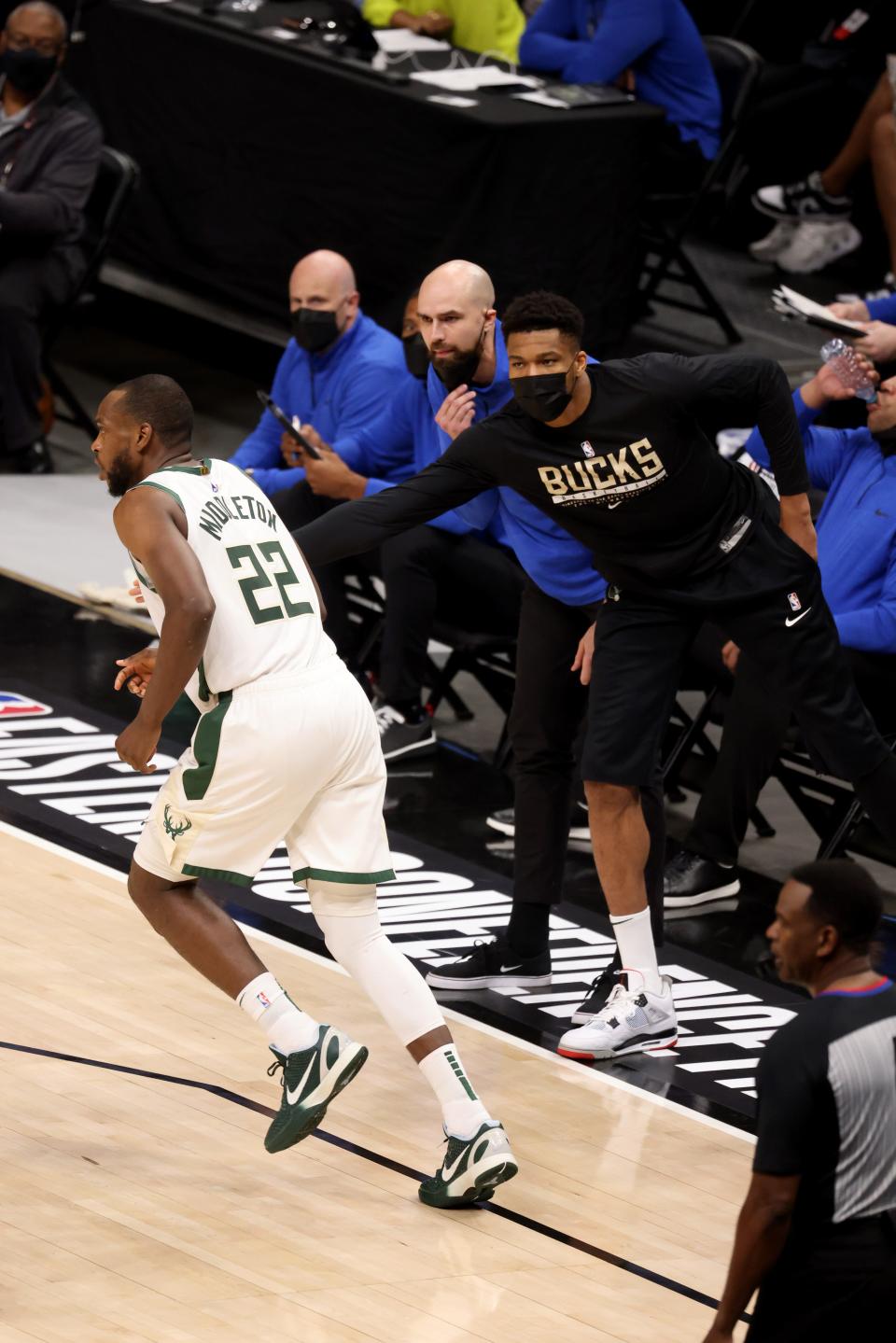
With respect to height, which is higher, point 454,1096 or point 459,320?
point 459,320

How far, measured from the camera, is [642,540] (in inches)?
181

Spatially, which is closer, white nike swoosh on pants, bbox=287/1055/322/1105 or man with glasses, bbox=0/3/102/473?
white nike swoosh on pants, bbox=287/1055/322/1105

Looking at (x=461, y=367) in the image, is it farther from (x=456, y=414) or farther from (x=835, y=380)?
(x=835, y=380)

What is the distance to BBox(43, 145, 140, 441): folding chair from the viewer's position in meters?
8.87

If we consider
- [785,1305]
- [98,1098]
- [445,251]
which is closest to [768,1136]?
[785,1305]

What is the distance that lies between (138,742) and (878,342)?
9.27 ft

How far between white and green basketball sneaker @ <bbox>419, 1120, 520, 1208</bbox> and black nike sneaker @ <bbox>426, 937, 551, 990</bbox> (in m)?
1.11

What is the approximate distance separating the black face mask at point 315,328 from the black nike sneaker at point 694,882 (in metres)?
2.22

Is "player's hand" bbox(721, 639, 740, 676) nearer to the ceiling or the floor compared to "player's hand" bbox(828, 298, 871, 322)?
nearer to the floor

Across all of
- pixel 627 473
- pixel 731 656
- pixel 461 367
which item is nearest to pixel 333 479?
pixel 731 656

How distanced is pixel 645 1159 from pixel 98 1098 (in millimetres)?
1084

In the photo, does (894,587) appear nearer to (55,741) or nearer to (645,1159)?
(645,1159)

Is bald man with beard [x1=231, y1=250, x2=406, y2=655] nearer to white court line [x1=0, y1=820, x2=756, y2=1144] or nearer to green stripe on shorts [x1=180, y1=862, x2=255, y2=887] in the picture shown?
white court line [x1=0, y1=820, x2=756, y2=1144]

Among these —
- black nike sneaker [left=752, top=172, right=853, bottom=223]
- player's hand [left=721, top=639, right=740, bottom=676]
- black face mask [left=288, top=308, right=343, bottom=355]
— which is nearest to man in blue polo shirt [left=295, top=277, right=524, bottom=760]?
black face mask [left=288, top=308, right=343, bottom=355]
